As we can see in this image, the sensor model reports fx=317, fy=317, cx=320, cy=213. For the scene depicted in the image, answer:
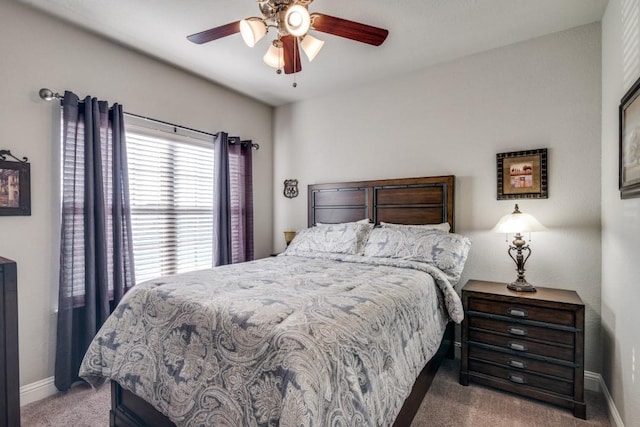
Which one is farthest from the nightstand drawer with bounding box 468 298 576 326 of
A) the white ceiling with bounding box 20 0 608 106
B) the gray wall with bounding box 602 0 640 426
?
the white ceiling with bounding box 20 0 608 106

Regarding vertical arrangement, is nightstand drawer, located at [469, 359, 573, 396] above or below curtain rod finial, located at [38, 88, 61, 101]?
below

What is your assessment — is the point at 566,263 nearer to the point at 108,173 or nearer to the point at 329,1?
the point at 329,1

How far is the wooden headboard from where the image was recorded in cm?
297

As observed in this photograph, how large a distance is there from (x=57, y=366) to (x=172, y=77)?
8.55 feet

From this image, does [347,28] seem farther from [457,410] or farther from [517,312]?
[457,410]

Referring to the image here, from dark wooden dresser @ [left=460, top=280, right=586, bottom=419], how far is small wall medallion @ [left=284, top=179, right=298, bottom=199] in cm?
234

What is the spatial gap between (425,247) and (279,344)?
68.6 inches

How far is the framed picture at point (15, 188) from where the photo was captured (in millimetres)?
2096

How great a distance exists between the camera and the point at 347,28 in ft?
6.05

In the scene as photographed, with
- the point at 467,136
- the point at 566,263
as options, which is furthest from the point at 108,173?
the point at 566,263

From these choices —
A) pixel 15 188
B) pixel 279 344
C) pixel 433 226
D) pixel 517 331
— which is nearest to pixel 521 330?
pixel 517 331

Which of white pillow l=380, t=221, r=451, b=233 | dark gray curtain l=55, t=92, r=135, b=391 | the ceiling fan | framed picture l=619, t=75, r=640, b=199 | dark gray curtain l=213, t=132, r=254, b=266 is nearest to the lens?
framed picture l=619, t=75, r=640, b=199

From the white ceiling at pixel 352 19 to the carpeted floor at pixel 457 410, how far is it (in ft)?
8.97

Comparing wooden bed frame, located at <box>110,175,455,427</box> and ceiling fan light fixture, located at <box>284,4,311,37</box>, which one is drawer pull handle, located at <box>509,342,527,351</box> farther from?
ceiling fan light fixture, located at <box>284,4,311,37</box>
